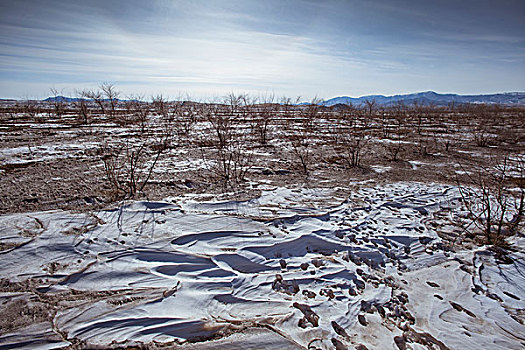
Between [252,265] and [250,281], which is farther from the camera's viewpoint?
[252,265]

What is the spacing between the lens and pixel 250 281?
9.00 feet

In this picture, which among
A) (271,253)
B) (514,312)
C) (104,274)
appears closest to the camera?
(514,312)

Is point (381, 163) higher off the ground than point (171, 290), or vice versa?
point (381, 163)

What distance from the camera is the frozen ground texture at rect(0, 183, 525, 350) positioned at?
2.11 metres

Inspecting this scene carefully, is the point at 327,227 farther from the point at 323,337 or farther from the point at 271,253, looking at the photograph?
the point at 323,337

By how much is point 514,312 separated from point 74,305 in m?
4.05

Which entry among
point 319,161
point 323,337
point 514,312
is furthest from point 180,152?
point 514,312

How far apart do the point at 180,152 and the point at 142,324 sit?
23.7 ft

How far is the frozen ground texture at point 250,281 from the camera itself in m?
2.11

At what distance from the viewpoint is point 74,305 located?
2.28m

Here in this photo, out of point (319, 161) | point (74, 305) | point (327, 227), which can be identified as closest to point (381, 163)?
point (319, 161)

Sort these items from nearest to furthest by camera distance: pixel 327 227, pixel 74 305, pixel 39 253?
pixel 74 305, pixel 39 253, pixel 327 227

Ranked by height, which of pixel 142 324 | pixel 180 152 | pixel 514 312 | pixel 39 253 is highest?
pixel 180 152

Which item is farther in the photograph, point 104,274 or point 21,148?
point 21,148
